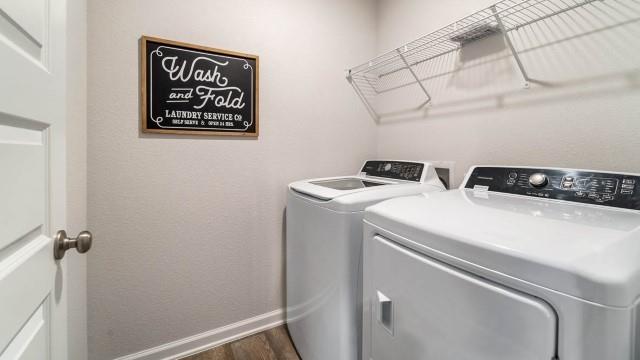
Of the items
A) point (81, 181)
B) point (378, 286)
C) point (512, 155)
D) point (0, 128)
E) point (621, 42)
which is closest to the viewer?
point (0, 128)

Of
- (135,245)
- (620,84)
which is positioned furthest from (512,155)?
(135,245)

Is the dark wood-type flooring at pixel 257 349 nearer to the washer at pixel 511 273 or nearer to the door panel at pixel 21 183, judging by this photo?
the washer at pixel 511 273

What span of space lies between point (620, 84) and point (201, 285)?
2.29 meters

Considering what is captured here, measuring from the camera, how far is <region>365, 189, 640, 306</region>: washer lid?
457 mm

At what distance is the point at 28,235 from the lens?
0.55 meters

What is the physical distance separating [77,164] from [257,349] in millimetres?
1433

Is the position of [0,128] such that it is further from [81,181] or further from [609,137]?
[609,137]

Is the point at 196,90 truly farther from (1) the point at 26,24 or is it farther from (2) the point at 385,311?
(2) the point at 385,311

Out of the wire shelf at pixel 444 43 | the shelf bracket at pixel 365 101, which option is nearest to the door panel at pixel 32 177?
the wire shelf at pixel 444 43

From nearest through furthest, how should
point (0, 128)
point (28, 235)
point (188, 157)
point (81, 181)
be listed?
point (0, 128), point (28, 235), point (81, 181), point (188, 157)

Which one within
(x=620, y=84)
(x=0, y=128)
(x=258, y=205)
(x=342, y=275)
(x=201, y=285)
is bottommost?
(x=201, y=285)

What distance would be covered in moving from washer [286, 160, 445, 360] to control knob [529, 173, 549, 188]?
46 cm

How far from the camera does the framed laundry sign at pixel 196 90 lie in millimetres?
1433

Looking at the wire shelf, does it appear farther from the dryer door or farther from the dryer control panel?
the dryer door
